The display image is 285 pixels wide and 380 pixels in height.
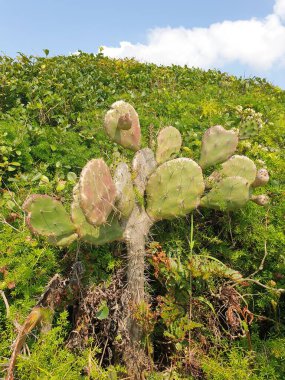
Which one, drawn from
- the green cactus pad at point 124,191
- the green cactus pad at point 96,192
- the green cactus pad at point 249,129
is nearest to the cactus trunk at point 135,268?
the green cactus pad at point 124,191

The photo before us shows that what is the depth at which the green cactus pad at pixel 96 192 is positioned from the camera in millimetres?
2148

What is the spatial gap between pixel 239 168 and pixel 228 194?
0.25 m

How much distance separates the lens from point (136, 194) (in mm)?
2725

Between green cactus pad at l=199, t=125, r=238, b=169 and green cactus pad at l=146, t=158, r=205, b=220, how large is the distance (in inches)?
18.5

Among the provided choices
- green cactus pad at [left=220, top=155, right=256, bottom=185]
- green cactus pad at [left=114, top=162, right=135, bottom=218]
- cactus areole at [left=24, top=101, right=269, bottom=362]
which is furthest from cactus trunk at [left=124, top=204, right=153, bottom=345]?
green cactus pad at [left=220, top=155, right=256, bottom=185]

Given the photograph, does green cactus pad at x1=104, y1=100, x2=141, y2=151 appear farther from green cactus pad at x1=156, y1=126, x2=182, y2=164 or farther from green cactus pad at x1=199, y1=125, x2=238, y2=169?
green cactus pad at x1=199, y1=125, x2=238, y2=169

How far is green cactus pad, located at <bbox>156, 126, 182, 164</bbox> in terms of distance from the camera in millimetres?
2998

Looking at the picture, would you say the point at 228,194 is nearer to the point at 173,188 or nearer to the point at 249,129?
the point at 173,188

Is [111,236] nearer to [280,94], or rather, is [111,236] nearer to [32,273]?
[32,273]

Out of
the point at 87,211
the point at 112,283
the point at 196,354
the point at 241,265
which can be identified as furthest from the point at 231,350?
the point at 87,211

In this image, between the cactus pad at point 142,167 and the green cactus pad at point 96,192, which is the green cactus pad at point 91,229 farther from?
the cactus pad at point 142,167

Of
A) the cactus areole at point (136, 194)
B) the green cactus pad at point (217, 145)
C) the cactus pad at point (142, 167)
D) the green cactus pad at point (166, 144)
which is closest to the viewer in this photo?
the cactus areole at point (136, 194)

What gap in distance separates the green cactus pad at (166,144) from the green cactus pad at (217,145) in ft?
0.82

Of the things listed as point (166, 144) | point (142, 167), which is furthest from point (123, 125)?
point (166, 144)
